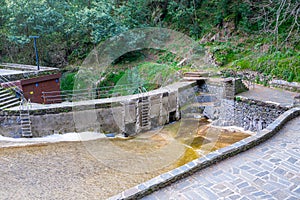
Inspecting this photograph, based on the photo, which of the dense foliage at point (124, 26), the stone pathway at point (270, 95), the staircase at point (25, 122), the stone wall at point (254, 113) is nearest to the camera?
the stone wall at point (254, 113)

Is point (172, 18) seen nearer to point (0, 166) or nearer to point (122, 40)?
point (122, 40)

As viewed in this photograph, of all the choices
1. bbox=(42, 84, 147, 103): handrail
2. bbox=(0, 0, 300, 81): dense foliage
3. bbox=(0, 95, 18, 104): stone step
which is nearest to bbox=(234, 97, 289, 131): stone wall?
bbox=(0, 0, 300, 81): dense foliage

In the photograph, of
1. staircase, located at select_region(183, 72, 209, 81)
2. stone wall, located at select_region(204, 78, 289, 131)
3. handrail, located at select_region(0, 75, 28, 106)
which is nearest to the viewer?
stone wall, located at select_region(204, 78, 289, 131)

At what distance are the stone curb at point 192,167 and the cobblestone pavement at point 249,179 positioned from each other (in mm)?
83

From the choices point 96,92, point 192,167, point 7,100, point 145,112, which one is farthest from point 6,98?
point 192,167

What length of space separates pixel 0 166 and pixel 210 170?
6.64 m

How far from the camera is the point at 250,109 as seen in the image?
32.0ft

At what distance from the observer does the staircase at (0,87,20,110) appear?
10.1m

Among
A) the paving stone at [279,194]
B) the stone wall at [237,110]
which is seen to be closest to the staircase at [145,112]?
the stone wall at [237,110]

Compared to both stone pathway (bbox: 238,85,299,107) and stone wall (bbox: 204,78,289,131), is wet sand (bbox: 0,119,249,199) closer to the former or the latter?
stone wall (bbox: 204,78,289,131)

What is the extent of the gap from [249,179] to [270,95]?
754 centimetres

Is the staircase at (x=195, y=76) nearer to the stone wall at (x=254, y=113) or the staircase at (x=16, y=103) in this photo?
the stone wall at (x=254, y=113)

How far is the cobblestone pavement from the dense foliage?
30.6 ft

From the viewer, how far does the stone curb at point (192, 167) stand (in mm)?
3717
